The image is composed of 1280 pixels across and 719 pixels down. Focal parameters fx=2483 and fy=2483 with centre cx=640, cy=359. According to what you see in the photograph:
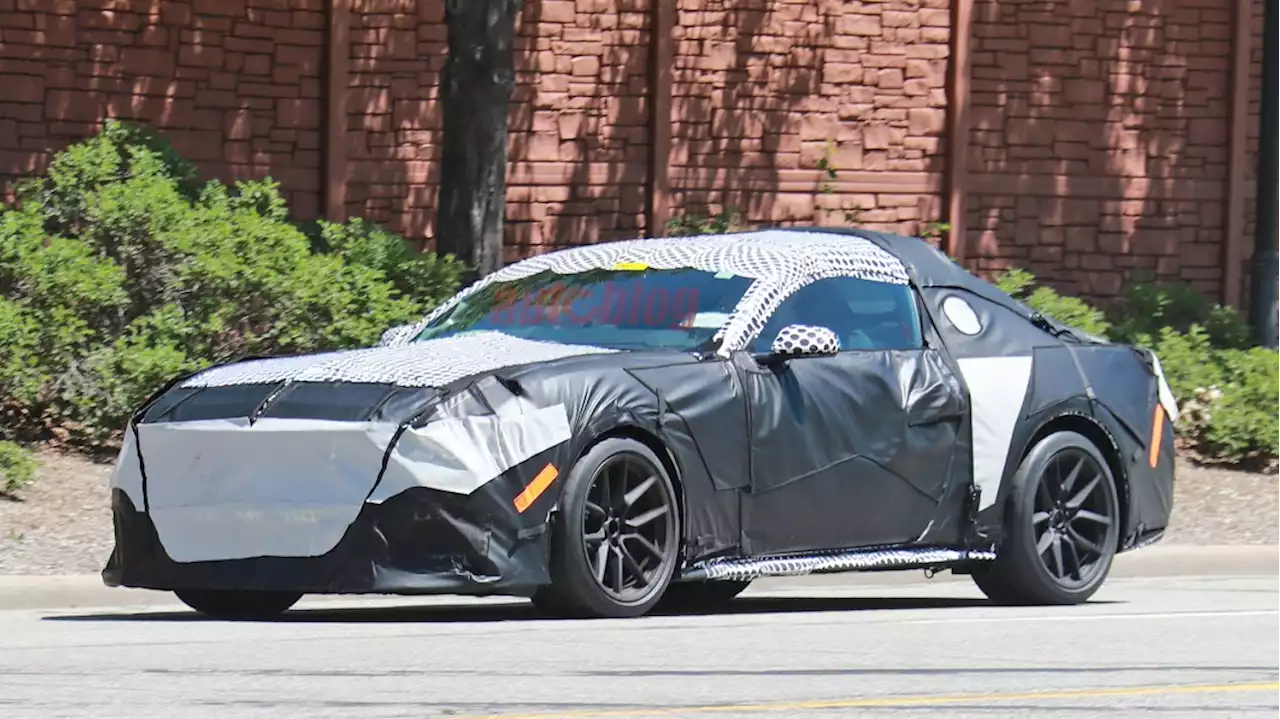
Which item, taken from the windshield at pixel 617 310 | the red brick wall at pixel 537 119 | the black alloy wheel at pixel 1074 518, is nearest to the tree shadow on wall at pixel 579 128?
the red brick wall at pixel 537 119

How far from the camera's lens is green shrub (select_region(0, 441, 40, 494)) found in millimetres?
12625

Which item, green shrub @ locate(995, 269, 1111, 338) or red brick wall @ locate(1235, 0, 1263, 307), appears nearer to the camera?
green shrub @ locate(995, 269, 1111, 338)

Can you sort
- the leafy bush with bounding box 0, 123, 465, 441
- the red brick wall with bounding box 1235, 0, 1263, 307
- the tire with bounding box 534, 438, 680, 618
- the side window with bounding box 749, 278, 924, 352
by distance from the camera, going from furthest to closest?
1. the red brick wall with bounding box 1235, 0, 1263, 307
2. the leafy bush with bounding box 0, 123, 465, 441
3. the side window with bounding box 749, 278, 924, 352
4. the tire with bounding box 534, 438, 680, 618

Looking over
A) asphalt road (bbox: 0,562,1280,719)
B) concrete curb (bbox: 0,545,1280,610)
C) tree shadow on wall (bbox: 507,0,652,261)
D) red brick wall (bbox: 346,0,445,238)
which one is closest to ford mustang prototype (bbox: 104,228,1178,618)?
asphalt road (bbox: 0,562,1280,719)

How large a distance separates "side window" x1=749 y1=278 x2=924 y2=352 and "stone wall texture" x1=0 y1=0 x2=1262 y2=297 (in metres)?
8.17

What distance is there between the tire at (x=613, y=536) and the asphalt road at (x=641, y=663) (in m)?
0.12

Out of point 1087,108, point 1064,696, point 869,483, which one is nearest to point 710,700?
point 1064,696

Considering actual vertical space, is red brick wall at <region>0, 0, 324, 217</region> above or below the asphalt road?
above

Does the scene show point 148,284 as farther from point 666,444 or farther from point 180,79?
point 666,444

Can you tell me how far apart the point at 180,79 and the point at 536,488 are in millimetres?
9497

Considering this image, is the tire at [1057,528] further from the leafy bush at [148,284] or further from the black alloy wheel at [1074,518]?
the leafy bush at [148,284]

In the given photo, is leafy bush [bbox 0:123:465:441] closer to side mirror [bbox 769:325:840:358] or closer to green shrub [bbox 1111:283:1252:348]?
side mirror [bbox 769:325:840:358]

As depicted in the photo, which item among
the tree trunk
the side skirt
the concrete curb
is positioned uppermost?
the tree trunk

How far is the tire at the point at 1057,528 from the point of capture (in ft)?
34.8
